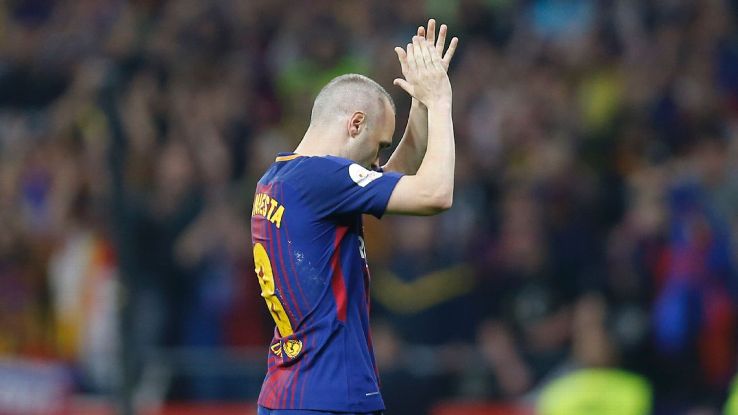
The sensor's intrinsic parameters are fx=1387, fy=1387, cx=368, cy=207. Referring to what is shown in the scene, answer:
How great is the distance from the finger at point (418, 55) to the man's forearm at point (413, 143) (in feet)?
1.83

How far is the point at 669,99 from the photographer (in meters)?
11.2

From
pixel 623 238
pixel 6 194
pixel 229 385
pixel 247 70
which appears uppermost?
pixel 247 70

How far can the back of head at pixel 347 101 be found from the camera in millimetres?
5223

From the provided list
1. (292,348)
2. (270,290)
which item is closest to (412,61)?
(270,290)

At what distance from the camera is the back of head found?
5.22 meters

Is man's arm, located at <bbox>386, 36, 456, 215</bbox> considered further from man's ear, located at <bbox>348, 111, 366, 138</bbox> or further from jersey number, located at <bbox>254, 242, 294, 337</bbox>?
jersey number, located at <bbox>254, 242, 294, 337</bbox>

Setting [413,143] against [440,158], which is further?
[413,143]

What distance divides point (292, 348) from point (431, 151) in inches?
35.2

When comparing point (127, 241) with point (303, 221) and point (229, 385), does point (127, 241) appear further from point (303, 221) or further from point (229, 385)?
point (303, 221)

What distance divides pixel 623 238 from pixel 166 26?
236 inches

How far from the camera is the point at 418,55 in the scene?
5242 mm

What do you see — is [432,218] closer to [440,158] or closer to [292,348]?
[292,348]

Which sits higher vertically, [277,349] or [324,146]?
[324,146]

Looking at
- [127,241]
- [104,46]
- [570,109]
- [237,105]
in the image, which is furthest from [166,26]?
[127,241]
